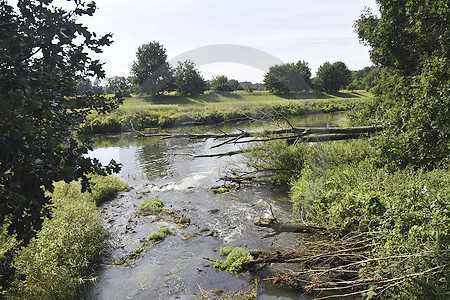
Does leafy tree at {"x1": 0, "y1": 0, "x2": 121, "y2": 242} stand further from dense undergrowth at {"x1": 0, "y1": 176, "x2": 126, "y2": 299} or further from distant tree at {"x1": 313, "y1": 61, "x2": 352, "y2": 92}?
distant tree at {"x1": 313, "y1": 61, "x2": 352, "y2": 92}

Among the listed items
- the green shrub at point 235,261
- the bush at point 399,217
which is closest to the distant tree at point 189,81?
the bush at point 399,217

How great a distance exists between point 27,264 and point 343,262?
6639mm

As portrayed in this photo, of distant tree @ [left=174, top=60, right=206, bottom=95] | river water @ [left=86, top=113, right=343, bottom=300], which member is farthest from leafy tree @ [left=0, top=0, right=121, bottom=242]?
distant tree @ [left=174, top=60, right=206, bottom=95]

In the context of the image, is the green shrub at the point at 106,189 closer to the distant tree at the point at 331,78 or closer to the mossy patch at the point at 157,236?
the mossy patch at the point at 157,236

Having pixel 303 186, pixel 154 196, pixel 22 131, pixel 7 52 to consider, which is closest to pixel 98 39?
pixel 7 52

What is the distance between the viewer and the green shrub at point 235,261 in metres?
6.82

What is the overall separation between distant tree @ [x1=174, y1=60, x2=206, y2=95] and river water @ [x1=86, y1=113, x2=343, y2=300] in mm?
50223

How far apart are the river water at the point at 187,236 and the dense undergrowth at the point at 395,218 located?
129 cm

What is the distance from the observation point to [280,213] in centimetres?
979

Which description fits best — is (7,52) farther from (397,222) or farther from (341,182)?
(341,182)

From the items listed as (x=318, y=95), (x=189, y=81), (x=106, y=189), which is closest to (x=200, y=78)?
(x=189, y=81)

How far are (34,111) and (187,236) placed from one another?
22.9 feet

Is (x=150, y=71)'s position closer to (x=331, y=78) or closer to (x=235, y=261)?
(x=331, y=78)

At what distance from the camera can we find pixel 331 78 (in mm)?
76625
